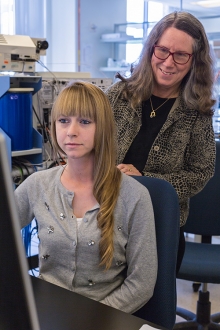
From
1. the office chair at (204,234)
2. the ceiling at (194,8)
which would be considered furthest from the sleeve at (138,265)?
the ceiling at (194,8)

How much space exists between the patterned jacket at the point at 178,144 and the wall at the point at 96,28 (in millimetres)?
3700

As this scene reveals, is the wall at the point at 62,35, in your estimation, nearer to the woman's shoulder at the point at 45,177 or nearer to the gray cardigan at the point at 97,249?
the woman's shoulder at the point at 45,177

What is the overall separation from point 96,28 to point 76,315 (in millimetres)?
4642

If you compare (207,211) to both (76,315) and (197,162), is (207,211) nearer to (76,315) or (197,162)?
(197,162)

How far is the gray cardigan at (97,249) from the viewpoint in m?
1.13

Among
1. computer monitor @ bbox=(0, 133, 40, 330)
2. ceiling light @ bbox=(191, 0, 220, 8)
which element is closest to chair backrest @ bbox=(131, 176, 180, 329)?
computer monitor @ bbox=(0, 133, 40, 330)

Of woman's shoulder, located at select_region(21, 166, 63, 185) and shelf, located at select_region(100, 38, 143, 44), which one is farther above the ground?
shelf, located at select_region(100, 38, 143, 44)

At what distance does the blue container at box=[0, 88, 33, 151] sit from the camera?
2406 millimetres

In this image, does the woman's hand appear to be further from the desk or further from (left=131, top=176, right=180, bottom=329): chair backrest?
the desk

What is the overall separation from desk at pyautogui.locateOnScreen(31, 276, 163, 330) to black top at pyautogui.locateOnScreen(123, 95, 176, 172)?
2.02 ft

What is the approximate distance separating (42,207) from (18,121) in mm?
1326

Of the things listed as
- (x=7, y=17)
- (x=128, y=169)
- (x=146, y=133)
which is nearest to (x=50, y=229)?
(x=128, y=169)

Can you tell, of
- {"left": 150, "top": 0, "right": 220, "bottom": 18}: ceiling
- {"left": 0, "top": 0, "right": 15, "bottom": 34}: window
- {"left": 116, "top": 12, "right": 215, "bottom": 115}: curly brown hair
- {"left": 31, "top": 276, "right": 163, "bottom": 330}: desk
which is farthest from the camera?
{"left": 150, "top": 0, "right": 220, "bottom": 18}: ceiling

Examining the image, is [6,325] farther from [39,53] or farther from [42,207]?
[39,53]
